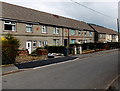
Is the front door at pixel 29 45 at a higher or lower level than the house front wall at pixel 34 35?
lower

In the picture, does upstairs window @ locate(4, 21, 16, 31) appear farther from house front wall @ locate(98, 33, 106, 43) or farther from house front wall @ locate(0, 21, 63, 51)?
house front wall @ locate(98, 33, 106, 43)

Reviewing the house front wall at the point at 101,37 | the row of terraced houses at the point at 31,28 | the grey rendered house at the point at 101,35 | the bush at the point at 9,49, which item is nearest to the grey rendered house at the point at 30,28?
the row of terraced houses at the point at 31,28

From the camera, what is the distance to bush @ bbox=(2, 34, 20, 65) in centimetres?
1320

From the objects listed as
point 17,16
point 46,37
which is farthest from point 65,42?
point 17,16

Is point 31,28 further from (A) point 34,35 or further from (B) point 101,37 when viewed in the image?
(B) point 101,37

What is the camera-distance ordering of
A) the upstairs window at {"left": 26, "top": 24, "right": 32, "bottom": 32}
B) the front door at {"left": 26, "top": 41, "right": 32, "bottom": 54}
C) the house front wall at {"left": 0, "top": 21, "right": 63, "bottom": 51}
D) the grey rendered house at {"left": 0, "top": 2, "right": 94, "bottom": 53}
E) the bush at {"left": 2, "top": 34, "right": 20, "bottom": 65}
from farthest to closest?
the upstairs window at {"left": 26, "top": 24, "right": 32, "bottom": 32} → the front door at {"left": 26, "top": 41, "right": 32, "bottom": 54} → the house front wall at {"left": 0, "top": 21, "right": 63, "bottom": 51} → the grey rendered house at {"left": 0, "top": 2, "right": 94, "bottom": 53} → the bush at {"left": 2, "top": 34, "right": 20, "bottom": 65}

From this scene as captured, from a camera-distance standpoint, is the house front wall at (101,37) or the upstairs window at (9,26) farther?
the house front wall at (101,37)

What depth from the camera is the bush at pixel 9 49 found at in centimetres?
1320

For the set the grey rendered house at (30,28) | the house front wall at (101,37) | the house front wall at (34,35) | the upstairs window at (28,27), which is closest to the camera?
the grey rendered house at (30,28)

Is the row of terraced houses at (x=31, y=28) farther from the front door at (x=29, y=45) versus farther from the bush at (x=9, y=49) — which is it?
the bush at (x=9, y=49)

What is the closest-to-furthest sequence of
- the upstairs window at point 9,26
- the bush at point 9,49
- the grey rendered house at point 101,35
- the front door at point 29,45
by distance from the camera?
the bush at point 9,49 < the upstairs window at point 9,26 < the front door at point 29,45 < the grey rendered house at point 101,35

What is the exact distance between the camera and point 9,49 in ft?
44.2

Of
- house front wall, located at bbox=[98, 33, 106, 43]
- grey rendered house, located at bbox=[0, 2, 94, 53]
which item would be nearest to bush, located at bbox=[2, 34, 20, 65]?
grey rendered house, located at bbox=[0, 2, 94, 53]

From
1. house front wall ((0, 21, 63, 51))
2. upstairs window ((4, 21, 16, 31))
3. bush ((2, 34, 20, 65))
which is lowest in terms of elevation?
bush ((2, 34, 20, 65))
